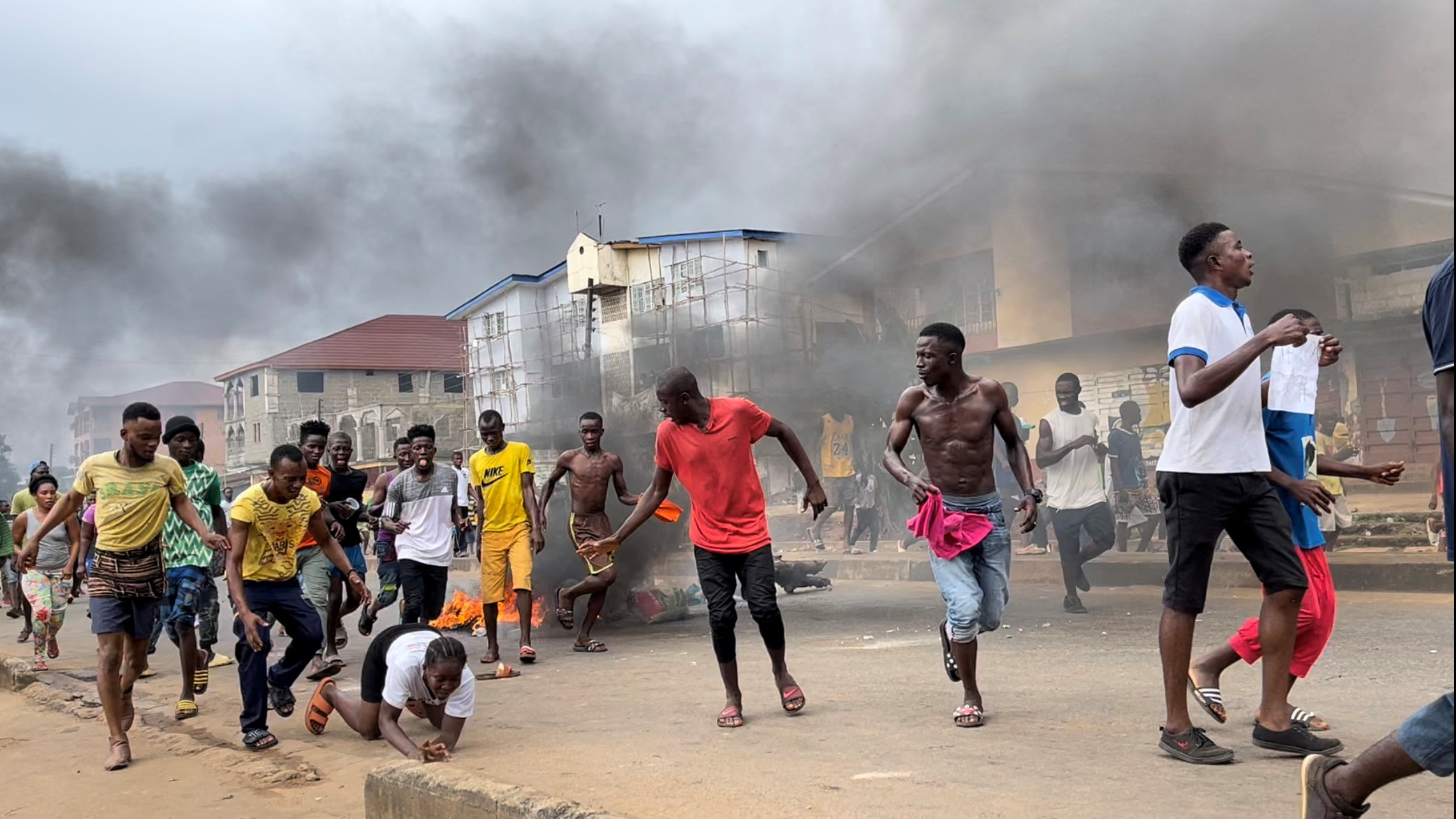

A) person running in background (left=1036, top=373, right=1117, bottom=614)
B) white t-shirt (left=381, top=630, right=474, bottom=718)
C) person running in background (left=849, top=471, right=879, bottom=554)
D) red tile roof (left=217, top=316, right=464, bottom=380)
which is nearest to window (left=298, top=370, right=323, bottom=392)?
red tile roof (left=217, top=316, right=464, bottom=380)

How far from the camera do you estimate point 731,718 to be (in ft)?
15.2

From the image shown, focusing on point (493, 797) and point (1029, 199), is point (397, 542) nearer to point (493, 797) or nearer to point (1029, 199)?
point (493, 797)

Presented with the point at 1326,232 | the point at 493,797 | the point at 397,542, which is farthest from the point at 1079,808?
the point at 1326,232

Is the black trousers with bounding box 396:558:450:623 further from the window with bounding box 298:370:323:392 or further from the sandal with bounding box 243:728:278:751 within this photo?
the window with bounding box 298:370:323:392

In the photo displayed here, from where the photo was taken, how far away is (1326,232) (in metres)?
13.1

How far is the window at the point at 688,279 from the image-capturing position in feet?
80.5

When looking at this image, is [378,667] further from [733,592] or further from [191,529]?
[191,529]

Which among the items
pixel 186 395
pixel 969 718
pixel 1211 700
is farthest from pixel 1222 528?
pixel 186 395

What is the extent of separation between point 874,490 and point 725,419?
9.46 m

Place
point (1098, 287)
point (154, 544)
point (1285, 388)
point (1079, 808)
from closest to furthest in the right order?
point (1079, 808) < point (1285, 388) < point (154, 544) < point (1098, 287)

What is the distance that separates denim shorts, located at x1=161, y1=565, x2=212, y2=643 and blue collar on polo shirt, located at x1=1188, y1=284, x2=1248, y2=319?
5301 millimetres

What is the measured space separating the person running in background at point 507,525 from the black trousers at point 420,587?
287 millimetres

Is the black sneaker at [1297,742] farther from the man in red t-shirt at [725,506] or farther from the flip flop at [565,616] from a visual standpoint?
the flip flop at [565,616]

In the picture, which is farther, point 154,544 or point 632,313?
point 632,313
